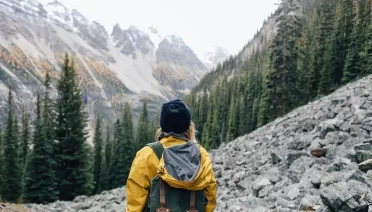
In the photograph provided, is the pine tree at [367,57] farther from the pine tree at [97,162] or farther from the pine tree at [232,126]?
the pine tree at [97,162]

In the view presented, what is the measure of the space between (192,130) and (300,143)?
8.96 meters

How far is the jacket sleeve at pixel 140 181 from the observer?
3.46 metres

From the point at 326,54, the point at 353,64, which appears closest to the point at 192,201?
the point at 353,64

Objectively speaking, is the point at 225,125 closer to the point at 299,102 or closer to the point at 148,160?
the point at 299,102

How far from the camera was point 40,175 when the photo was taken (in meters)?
23.5

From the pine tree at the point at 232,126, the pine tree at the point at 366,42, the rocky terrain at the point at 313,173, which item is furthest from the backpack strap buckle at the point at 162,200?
the pine tree at the point at 232,126

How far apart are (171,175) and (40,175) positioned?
75.0ft

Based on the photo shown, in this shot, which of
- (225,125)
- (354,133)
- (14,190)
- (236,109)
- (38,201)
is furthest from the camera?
(225,125)

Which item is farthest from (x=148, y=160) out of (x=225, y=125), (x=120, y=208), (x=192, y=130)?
(x=225, y=125)

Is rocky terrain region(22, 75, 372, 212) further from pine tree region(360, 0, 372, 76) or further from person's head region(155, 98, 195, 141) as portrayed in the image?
pine tree region(360, 0, 372, 76)

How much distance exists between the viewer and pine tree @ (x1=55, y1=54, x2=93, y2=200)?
25.6 m

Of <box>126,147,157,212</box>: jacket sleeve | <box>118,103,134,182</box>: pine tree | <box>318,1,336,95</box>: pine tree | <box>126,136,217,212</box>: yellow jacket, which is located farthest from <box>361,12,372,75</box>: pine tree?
<box>126,147,157,212</box>: jacket sleeve

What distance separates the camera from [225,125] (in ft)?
277

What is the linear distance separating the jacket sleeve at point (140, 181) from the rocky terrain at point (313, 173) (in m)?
3.55
